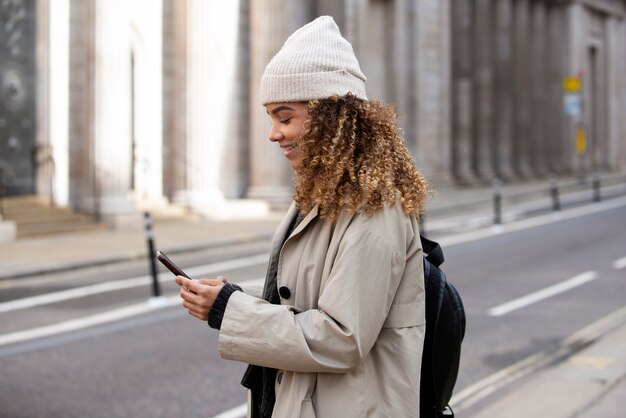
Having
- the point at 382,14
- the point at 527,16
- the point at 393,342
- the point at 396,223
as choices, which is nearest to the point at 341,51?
the point at 396,223

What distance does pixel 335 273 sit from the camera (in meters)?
2.35

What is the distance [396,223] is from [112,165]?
58.1 feet

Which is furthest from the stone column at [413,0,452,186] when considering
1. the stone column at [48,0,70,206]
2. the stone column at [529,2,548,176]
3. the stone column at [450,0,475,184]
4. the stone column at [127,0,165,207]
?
the stone column at [48,0,70,206]

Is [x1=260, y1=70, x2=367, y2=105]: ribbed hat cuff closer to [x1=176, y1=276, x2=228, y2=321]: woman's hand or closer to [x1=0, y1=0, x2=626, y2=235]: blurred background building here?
[x1=176, y1=276, x2=228, y2=321]: woman's hand

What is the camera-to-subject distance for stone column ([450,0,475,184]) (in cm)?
3525

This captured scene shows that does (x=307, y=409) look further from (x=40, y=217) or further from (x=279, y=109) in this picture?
(x=40, y=217)

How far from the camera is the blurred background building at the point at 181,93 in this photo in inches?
766

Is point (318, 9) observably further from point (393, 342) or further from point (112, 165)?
point (393, 342)

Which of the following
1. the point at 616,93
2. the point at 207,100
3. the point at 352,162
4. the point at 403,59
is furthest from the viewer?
the point at 616,93

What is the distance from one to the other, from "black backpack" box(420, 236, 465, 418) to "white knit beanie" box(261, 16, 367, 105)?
22.8 inches

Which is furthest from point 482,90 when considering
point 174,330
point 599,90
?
point 174,330

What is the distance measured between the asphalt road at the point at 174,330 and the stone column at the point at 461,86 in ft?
65.9

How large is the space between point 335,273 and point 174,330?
269 inches

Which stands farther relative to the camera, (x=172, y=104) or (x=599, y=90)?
(x=599, y=90)
